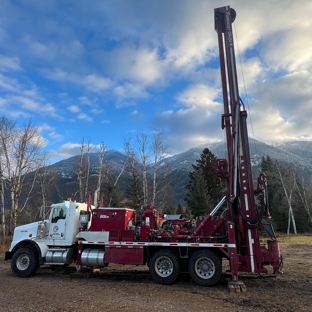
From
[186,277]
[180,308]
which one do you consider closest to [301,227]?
[186,277]

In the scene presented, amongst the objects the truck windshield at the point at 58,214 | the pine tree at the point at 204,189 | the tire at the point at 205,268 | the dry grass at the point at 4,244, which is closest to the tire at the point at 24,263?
the truck windshield at the point at 58,214

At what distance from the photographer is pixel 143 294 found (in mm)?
8484

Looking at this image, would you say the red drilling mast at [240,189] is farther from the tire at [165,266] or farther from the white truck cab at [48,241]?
the white truck cab at [48,241]

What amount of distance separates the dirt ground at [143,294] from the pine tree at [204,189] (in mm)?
21502

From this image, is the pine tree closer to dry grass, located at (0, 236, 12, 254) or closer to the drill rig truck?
dry grass, located at (0, 236, 12, 254)

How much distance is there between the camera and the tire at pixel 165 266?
992cm

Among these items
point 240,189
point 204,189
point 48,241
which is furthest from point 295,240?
point 48,241

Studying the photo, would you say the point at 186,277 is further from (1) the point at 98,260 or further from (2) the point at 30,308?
(2) the point at 30,308

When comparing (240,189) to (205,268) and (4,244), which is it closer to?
(205,268)

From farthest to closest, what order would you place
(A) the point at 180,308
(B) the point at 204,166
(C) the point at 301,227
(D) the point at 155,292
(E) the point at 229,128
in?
(C) the point at 301,227 < (B) the point at 204,166 < (E) the point at 229,128 < (D) the point at 155,292 < (A) the point at 180,308

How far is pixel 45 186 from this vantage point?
109 feet

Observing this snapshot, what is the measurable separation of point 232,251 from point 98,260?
16.6 feet

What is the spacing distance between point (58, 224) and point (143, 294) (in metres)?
5.29

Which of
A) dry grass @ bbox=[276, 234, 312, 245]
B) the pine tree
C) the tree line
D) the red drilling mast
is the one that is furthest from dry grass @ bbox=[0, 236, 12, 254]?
dry grass @ bbox=[276, 234, 312, 245]
